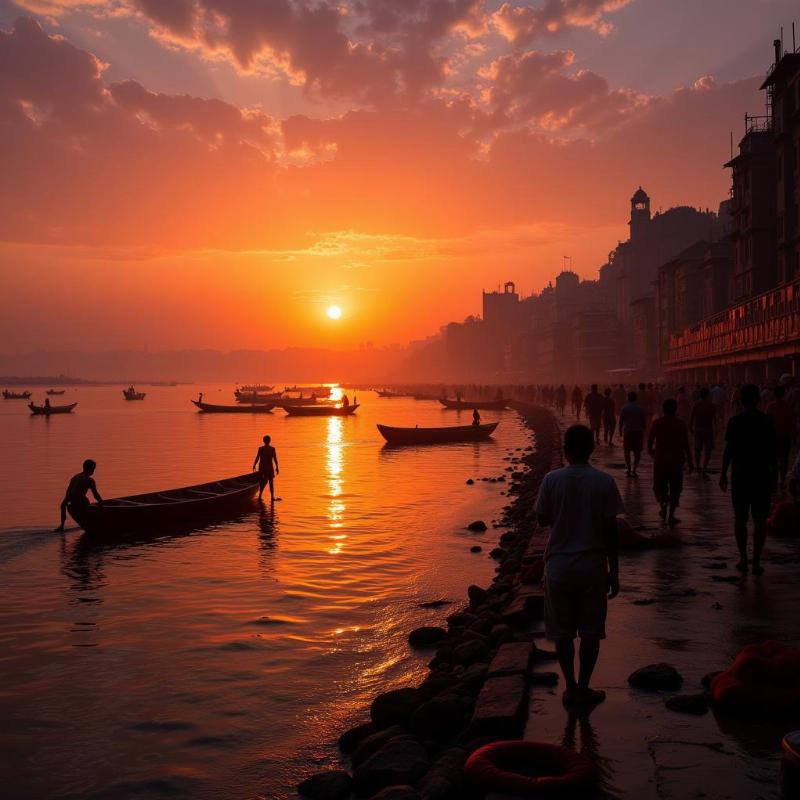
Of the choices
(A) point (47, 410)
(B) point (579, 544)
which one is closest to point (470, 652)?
(B) point (579, 544)

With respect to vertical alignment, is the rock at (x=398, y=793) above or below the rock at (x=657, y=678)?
below

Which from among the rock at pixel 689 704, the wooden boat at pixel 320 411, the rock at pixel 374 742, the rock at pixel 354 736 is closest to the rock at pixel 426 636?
the rock at pixel 354 736

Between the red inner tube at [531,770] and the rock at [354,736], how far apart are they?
2.97m

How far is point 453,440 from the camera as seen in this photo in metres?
53.6

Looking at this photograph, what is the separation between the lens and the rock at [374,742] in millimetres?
7254

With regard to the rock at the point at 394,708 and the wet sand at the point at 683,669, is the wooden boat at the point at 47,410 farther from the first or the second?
the rock at the point at 394,708

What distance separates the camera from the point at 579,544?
19.4 ft

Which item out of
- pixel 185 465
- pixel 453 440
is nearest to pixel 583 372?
pixel 453 440

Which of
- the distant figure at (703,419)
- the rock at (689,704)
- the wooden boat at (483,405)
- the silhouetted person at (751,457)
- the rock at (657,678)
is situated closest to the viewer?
the rock at (689,704)

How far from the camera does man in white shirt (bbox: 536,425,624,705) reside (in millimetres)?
5898

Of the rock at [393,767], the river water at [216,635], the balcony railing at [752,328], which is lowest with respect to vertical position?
the river water at [216,635]

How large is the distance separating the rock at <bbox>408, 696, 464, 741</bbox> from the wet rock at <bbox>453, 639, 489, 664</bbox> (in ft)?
6.05

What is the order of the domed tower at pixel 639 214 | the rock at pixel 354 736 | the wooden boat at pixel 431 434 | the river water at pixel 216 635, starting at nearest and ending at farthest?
the rock at pixel 354 736, the river water at pixel 216 635, the wooden boat at pixel 431 434, the domed tower at pixel 639 214

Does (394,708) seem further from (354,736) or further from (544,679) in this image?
(544,679)
